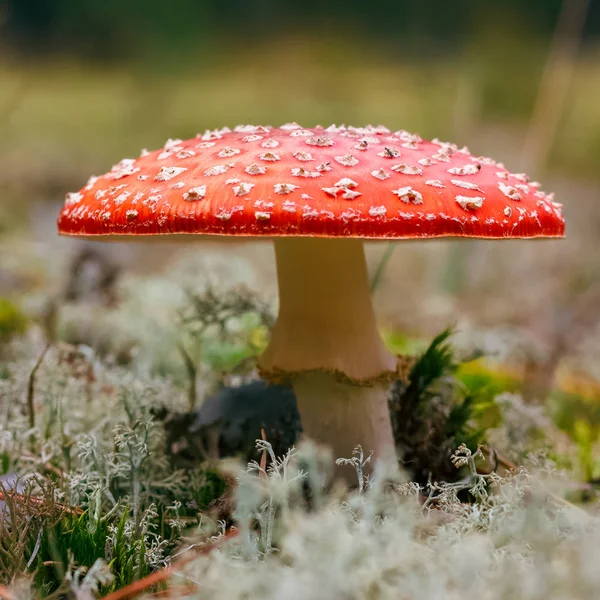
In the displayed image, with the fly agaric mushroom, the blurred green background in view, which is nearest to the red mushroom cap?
the fly agaric mushroom

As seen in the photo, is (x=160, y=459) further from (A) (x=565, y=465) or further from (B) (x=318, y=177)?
(A) (x=565, y=465)

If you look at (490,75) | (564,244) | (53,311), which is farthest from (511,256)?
(53,311)

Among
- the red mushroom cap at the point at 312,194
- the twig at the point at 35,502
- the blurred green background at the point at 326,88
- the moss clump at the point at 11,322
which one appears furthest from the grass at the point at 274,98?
the twig at the point at 35,502

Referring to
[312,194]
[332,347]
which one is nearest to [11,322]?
[332,347]

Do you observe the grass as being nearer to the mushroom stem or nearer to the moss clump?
the moss clump

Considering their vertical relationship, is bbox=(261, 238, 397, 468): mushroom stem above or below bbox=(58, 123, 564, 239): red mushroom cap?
below

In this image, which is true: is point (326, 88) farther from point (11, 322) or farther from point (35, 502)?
point (35, 502)

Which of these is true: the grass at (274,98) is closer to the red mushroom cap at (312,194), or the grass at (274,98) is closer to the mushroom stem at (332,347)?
the mushroom stem at (332,347)
